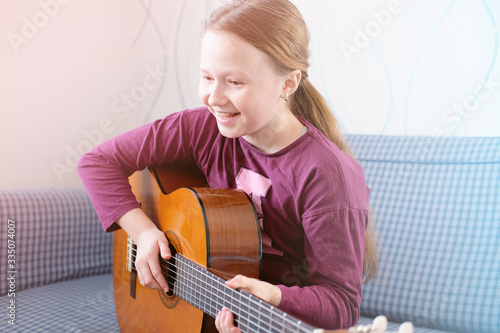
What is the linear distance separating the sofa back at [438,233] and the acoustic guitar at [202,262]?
0.54 meters

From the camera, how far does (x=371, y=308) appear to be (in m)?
1.30

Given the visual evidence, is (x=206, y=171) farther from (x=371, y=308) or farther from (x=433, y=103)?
(x=433, y=103)

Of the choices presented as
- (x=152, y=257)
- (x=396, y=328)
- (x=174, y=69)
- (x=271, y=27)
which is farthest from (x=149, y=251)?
(x=174, y=69)

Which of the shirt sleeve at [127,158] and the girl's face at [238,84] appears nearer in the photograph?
the girl's face at [238,84]

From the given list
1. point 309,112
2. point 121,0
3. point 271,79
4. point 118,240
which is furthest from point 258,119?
point 121,0

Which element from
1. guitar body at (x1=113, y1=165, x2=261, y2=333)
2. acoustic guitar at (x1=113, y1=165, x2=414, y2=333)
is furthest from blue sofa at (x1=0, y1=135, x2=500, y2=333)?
acoustic guitar at (x1=113, y1=165, x2=414, y2=333)

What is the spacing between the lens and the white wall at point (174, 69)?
134 centimetres

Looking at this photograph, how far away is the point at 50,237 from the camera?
1409 millimetres

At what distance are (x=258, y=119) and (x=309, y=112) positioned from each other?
183 mm

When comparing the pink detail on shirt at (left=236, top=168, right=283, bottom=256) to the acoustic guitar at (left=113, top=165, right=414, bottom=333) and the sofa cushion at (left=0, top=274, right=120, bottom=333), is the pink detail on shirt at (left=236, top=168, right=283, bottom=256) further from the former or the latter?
the sofa cushion at (left=0, top=274, right=120, bottom=333)

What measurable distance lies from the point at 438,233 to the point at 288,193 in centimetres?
52

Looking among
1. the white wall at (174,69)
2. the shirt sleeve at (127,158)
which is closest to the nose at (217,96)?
the shirt sleeve at (127,158)

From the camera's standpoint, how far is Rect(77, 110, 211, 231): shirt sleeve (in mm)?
1106

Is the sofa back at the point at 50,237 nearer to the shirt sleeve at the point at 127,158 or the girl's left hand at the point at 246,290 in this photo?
the shirt sleeve at the point at 127,158
